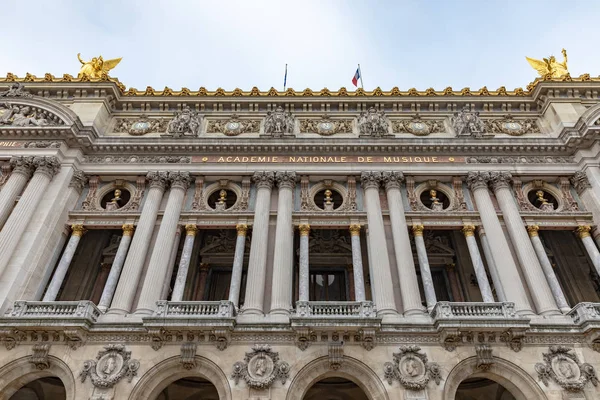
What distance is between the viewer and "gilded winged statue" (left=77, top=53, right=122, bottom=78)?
90.5 ft

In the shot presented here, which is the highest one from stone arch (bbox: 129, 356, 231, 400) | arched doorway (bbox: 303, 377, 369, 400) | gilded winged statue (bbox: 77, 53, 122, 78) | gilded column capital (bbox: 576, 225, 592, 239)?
gilded winged statue (bbox: 77, 53, 122, 78)

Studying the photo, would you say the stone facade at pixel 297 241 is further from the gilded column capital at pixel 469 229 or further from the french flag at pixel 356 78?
the french flag at pixel 356 78

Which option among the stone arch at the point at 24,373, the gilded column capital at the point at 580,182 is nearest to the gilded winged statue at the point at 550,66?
the gilded column capital at the point at 580,182

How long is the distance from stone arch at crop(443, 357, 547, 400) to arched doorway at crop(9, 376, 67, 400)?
16.8 m

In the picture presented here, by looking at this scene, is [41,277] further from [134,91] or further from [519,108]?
[519,108]

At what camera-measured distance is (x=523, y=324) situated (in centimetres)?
1655

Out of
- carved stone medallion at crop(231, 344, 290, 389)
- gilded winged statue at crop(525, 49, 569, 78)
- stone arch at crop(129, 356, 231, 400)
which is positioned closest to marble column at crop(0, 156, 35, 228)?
stone arch at crop(129, 356, 231, 400)

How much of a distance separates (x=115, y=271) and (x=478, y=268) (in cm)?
1698

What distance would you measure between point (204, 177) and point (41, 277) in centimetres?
909

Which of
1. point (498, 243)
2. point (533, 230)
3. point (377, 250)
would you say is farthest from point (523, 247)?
point (377, 250)

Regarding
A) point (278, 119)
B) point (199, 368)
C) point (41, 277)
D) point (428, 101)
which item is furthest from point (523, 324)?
point (41, 277)

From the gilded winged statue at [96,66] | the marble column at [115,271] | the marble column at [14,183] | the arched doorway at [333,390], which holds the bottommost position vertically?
the arched doorway at [333,390]

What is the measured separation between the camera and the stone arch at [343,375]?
1603 centimetres

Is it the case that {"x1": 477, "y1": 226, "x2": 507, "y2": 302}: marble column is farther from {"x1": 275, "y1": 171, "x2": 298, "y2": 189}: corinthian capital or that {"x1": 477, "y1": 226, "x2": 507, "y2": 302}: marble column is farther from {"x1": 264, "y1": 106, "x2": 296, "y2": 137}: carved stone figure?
{"x1": 264, "y1": 106, "x2": 296, "y2": 137}: carved stone figure
